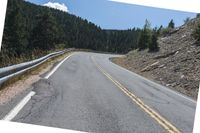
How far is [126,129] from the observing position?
27.0 ft

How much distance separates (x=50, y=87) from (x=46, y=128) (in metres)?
5.36

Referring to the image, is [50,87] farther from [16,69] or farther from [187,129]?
[187,129]

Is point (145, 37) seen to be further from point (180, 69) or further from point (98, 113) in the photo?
point (98, 113)

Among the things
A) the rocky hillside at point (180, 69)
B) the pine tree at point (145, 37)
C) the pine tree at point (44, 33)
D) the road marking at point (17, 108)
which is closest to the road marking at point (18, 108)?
the road marking at point (17, 108)

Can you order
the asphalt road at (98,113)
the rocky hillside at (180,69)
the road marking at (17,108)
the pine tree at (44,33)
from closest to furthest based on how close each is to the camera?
the road marking at (17,108) < the asphalt road at (98,113) < the rocky hillside at (180,69) < the pine tree at (44,33)

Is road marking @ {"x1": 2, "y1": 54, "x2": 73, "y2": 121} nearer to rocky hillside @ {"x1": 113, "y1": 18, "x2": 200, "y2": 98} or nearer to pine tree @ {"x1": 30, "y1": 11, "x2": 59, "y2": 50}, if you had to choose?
rocky hillside @ {"x1": 113, "y1": 18, "x2": 200, "y2": 98}

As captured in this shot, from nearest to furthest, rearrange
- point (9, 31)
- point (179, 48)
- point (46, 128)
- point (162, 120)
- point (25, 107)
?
point (46, 128)
point (25, 107)
point (162, 120)
point (179, 48)
point (9, 31)

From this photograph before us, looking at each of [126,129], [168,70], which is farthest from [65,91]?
[168,70]

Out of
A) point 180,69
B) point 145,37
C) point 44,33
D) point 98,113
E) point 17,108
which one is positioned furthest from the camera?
point 44,33

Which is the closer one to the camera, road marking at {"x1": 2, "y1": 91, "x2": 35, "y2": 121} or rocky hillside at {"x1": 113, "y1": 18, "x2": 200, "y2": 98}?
road marking at {"x1": 2, "y1": 91, "x2": 35, "y2": 121}

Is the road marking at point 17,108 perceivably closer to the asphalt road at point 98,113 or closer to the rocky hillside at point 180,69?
the asphalt road at point 98,113

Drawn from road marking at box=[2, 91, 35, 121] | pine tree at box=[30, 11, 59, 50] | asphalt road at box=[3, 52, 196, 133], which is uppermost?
pine tree at box=[30, 11, 59, 50]

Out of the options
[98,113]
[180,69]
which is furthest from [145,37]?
[98,113]

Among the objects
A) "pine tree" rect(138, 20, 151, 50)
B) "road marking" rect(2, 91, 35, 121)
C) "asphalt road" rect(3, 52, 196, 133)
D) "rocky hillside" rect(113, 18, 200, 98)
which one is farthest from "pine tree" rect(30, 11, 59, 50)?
"road marking" rect(2, 91, 35, 121)
